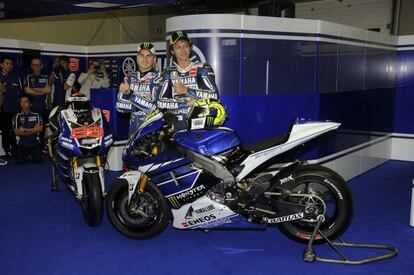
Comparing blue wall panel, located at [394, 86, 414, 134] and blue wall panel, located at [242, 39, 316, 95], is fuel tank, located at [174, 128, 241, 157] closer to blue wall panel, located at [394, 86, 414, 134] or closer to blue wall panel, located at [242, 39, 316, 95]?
blue wall panel, located at [242, 39, 316, 95]

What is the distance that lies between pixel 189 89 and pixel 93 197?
1.24 metres

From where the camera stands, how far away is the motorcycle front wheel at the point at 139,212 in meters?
3.32

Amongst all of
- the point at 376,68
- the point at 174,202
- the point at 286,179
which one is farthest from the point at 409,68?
the point at 174,202

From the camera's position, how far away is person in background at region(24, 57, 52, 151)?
7.49 m

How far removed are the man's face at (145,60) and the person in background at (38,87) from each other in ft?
13.9

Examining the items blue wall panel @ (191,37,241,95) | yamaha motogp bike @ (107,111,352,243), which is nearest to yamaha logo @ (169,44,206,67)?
blue wall panel @ (191,37,241,95)

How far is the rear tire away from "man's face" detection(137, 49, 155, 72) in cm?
111

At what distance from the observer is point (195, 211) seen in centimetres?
322

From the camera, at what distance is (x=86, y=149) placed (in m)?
3.56

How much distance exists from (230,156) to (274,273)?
89cm

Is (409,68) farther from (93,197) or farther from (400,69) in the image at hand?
(93,197)

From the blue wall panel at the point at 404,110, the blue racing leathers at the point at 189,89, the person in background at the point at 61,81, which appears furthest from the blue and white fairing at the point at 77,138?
the blue wall panel at the point at 404,110

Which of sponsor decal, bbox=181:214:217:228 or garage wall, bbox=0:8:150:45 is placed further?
garage wall, bbox=0:8:150:45

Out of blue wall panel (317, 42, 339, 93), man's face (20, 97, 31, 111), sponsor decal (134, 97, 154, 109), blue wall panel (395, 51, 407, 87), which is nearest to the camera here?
sponsor decal (134, 97, 154, 109)
